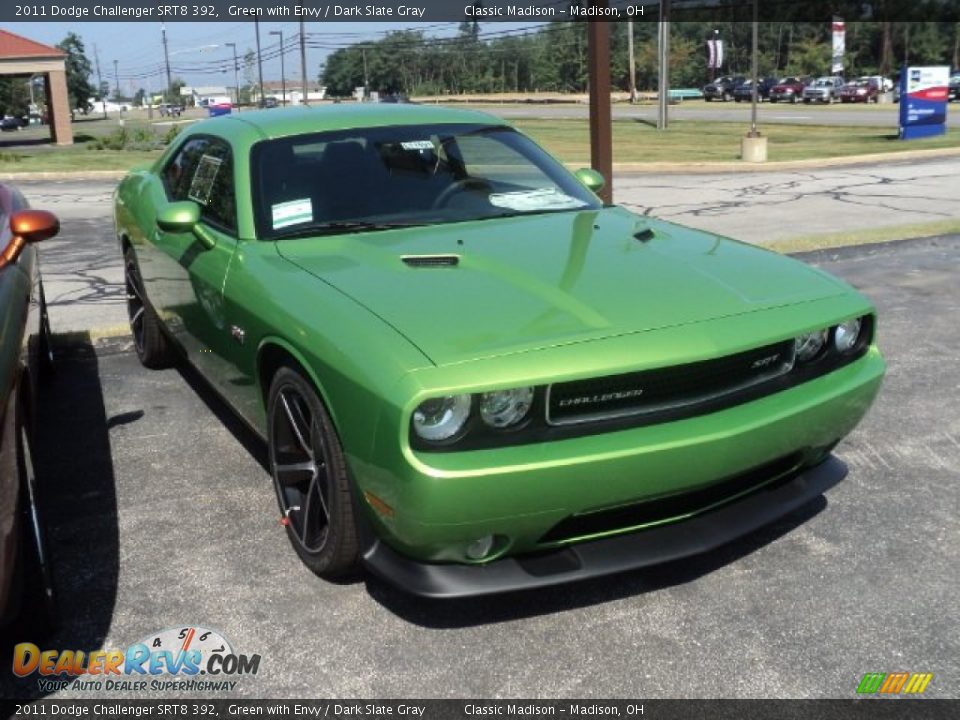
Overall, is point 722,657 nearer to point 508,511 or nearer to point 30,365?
point 508,511

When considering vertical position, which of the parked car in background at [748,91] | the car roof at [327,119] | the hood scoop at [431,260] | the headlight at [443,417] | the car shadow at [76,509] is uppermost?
the parked car in background at [748,91]

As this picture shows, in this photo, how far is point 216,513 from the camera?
381cm

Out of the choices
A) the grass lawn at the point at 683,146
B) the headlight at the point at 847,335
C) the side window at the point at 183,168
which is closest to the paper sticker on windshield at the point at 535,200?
the headlight at the point at 847,335

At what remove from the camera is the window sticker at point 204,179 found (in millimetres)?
4383

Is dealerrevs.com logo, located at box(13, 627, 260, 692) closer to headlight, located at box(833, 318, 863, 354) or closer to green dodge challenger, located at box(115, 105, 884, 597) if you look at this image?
green dodge challenger, located at box(115, 105, 884, 597)

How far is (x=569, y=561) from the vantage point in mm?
2779

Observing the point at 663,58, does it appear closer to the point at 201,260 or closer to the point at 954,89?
the point at 201,260

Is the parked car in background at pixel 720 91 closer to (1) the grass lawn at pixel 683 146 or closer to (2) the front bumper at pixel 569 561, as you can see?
(1) the grass lawn at pixel 683 146

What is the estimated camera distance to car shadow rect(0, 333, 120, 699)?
293cm

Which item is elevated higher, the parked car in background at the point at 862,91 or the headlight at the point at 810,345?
the parked car in background at the point at 862,91

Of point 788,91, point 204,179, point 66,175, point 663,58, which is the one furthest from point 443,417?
point 788,91

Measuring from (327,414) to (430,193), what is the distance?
147cm

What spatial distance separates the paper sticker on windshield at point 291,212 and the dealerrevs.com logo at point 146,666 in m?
1.64

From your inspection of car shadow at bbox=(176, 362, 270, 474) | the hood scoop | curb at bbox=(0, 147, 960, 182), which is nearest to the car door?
car shadow at bbox=(176, 362, 270, 474)
